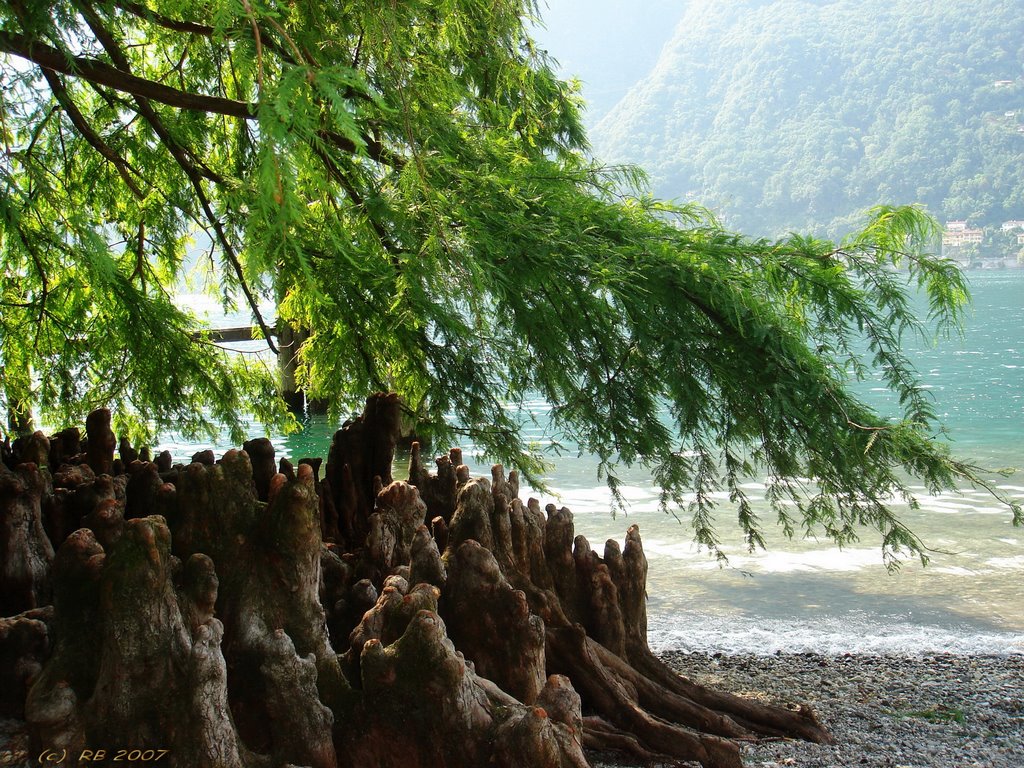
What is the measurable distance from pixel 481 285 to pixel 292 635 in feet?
5.71

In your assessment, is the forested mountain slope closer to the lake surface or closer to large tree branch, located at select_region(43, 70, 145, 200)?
the lake surface

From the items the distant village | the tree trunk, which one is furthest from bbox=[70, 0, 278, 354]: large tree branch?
the distant village

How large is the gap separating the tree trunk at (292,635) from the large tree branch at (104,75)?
165 centimetres

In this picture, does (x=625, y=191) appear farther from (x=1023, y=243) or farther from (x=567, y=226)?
(x=1023, y=243)

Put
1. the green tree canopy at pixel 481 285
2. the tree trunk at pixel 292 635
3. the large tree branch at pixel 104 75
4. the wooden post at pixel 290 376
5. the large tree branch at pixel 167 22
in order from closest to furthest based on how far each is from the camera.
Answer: the tree trunk at pixel 292 635, the large tree branch at pixel 104 75, the green tree canopy at pixel 481 285, the large tree branch at pixel 167 22, the wooden post at pixel 290 376

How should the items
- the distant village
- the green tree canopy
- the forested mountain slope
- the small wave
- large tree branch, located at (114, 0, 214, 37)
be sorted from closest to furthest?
the green tree canopy
large tree branch, located at (114, 0, 214, 37)
the small wave
the distant village
the forested mountain slope

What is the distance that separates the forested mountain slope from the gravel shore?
131ft

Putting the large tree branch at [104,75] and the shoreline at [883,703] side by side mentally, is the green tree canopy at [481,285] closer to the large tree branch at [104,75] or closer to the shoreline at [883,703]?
the large tree branch at [104,75]

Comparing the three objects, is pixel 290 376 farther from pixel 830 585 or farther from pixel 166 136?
pixel 166 136

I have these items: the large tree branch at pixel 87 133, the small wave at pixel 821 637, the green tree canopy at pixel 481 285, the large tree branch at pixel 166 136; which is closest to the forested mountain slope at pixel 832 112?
the small wave at pixel 821 637

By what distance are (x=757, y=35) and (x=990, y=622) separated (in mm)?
83074

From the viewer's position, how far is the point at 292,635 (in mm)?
2740

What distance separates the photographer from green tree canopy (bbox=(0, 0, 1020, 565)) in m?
4.21

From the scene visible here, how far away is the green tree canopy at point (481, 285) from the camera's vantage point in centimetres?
421
